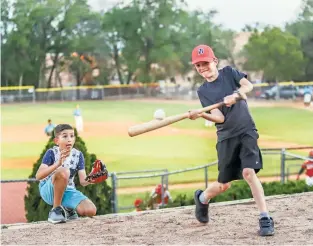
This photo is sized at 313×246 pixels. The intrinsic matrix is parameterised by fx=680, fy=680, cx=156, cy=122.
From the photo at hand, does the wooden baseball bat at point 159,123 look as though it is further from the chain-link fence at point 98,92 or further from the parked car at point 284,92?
the chain-link fence at point 98,92

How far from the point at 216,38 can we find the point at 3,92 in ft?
48.5

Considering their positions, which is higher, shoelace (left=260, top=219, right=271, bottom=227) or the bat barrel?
the bat barrel

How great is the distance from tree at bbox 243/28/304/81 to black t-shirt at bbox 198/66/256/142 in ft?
89.8

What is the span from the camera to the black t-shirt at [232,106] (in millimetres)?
4844

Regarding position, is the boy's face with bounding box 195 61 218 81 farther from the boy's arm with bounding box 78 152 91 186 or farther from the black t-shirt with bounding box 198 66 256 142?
the boy's arm with bounding box 78 152 91 186

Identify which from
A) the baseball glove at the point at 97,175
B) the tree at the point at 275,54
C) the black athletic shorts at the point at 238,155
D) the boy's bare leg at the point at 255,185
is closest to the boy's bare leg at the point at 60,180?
the baseball glove at the point at 97,175

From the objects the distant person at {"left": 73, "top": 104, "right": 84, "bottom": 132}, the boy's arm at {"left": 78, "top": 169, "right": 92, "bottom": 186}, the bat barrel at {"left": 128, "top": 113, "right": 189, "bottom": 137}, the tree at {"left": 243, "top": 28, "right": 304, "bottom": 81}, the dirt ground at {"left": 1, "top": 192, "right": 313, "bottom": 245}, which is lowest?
the distant person at {"left": 73, "top": 104, "right": 84, "bottom": 132}

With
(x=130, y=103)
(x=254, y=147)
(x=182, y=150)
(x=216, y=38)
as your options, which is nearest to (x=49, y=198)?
(x=254, y=147)

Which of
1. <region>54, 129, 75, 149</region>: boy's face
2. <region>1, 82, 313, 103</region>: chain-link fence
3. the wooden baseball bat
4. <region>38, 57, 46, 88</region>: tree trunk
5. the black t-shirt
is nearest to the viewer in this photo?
the wooden baseball bat

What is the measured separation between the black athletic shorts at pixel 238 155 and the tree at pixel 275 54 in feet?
89.7

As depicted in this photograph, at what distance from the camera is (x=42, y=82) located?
47.2m

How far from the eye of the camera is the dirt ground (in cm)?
476

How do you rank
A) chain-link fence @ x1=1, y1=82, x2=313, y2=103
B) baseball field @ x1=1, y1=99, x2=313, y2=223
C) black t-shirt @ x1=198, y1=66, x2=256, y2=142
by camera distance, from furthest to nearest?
chain-link fence @ x1=1, y1=82, x2=313, y2=103, baseball field @ x1=1, y1=99, x2=313, y2=223, black t-shirt @ x1=198, y1=66, x2=256, y2=142

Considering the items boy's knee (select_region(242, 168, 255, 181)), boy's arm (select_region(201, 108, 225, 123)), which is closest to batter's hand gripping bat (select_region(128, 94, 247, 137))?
boy's arm (select_region(201, 108, 225, 123))
